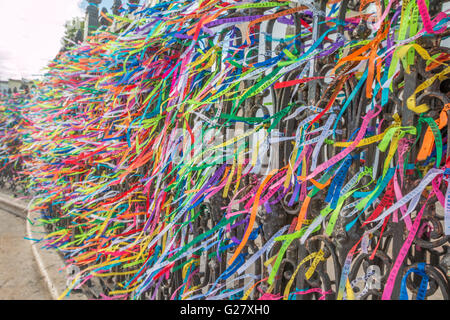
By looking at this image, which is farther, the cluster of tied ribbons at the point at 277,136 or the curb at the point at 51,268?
the curb at the point at 51,268

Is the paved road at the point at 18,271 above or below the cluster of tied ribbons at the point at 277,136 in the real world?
below

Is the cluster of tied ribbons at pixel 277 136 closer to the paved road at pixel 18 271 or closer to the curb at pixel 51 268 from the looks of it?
the curb at pixel 51 268

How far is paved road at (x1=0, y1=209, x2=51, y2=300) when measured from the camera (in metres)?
3.12

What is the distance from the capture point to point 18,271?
12.0 ft

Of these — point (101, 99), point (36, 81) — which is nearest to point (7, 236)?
point (36, 81)

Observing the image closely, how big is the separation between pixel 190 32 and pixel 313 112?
2.21ft

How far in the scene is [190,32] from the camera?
1338 mm

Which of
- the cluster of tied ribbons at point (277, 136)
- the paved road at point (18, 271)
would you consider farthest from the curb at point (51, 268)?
the cluster of tied ribbons at point (277, 136)

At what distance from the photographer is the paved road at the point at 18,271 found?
3.12m

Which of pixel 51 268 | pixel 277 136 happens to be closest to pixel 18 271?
pixel 51 268

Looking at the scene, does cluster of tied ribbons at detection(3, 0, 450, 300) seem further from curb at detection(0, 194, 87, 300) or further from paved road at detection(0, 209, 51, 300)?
paved road at detection(0, 209, 51, 300)

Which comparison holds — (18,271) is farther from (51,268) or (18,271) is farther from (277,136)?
(277,136)

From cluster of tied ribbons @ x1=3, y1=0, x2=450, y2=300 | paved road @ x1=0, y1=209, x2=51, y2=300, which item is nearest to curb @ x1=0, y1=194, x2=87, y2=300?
paved road @ x1=0, y1=209, x2=51, y2=300

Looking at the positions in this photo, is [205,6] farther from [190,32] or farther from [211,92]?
[211,92]
